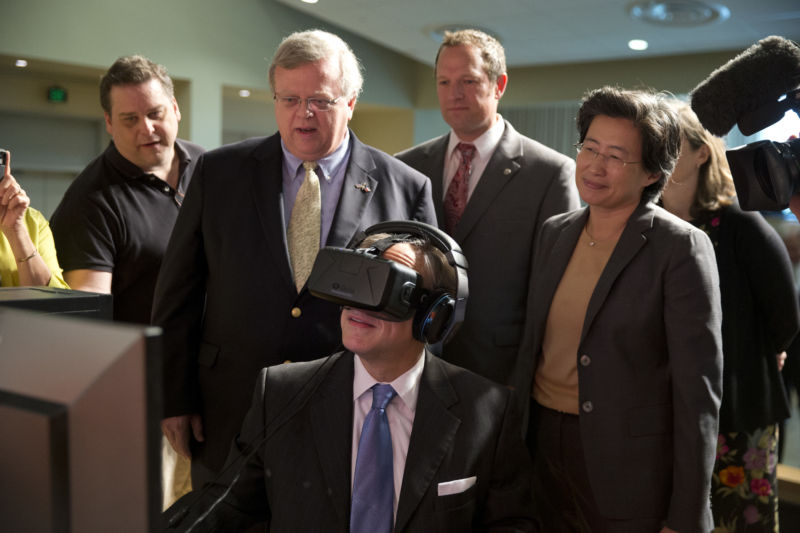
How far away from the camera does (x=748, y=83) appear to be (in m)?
1.39

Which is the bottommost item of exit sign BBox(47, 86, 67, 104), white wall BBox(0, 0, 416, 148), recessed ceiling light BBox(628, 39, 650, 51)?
exit sign BBox(47, 86, 67, 104)

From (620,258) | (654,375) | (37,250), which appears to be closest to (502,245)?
(620,258)

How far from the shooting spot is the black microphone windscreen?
1.36 meters

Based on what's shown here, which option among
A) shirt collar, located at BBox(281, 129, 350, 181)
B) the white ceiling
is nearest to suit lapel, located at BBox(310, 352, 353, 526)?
shirt collar, located at BBox(281, 129, 350, 181)

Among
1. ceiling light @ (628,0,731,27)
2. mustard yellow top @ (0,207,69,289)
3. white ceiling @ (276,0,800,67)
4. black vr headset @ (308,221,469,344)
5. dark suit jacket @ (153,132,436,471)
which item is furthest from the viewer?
white ceiling @ (276,0,800,67)

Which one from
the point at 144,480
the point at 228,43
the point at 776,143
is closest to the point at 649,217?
the point at 776,143

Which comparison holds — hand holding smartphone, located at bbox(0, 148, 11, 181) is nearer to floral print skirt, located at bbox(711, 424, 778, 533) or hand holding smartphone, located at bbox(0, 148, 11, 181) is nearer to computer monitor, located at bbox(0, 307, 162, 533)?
computer monitor, located at bbox(0, 307, 162, 533)

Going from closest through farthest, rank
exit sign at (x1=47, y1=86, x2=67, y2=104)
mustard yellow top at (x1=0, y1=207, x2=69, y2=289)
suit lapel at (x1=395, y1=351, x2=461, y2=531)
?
suit lapel at (x1=395, y1=351, x2=461, y2=531) → mustard yellow top at (x1=0, y1=207, x2=69, y2=289) → exit sign at (x1=47, y1=86, x2=67, y2=104)

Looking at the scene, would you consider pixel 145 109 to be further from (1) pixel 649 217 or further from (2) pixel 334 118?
(1) pixel 649 217

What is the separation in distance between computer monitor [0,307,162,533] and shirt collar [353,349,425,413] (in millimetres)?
880

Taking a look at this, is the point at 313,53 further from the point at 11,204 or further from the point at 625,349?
the point at 625,349

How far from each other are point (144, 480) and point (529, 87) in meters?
10.1

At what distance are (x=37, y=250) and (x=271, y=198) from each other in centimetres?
74

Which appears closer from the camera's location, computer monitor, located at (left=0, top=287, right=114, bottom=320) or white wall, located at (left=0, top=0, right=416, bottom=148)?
computer monitor, located at (left=0, top=287, right=114, bottom=320)
